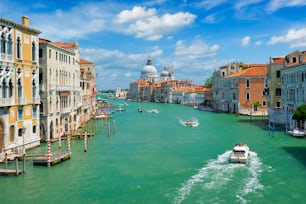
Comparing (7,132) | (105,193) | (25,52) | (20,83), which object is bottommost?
(105,193)

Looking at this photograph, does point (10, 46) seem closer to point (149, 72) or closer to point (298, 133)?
point (298, 133)

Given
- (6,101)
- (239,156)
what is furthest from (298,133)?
(6,101)

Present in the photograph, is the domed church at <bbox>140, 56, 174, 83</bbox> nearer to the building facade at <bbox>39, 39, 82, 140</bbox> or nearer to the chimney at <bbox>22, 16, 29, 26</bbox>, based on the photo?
the building facade at <bbox>39, 39, 82, 140</bbox>

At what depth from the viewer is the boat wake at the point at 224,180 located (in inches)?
435

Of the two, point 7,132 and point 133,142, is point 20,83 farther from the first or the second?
point 133,142

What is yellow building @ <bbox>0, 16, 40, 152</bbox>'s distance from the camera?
586 inches

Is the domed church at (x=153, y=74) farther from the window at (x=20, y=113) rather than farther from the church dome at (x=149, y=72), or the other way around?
the window at (x=20, y=113)

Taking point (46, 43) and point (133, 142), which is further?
point (133, 142)

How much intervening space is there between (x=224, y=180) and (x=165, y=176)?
215 cm

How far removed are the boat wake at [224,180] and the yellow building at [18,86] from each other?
26.0 feet

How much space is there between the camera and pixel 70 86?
24109 millimetres

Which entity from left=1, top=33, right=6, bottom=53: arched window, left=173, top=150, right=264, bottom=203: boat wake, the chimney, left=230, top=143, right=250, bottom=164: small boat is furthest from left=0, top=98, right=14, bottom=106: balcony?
left=230, top=143, right=250, bottom=164: small boat

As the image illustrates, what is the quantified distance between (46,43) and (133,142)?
7.69 metres

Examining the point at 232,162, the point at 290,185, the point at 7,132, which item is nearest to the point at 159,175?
the point at 232,162
